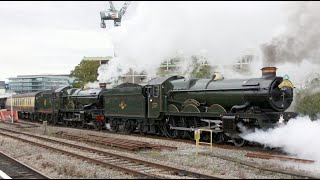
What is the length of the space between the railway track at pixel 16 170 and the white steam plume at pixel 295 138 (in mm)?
7799

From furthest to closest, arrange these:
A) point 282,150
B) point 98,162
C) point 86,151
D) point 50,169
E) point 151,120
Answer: point 151,120
point 86,151
point 282,150
point 98,162
point 50,169

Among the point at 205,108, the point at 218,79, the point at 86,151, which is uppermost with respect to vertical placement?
the point at 218,79

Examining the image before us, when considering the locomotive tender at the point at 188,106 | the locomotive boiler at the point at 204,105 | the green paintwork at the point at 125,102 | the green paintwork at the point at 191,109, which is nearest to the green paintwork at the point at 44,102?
the locomotive tender at the point at 188,106

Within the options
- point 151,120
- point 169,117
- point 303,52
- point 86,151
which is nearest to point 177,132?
point 169,117

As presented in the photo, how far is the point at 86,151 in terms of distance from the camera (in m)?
14.7

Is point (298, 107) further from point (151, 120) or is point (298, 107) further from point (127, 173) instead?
point (127, 173)

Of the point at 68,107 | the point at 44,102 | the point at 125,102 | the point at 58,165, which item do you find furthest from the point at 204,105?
the point at 44,102

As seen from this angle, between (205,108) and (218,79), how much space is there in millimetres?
1368

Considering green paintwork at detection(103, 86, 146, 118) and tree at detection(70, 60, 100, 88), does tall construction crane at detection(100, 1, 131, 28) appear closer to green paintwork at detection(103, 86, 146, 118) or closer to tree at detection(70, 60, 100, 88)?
green paintwork at detection(103, 86, 146, 118)

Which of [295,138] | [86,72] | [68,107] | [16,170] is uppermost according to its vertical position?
[86,72]

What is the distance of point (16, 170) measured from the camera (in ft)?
36.2

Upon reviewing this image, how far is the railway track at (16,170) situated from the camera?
390 inches

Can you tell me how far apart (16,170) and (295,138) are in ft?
28.5

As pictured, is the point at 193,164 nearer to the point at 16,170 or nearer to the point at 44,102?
the point at 16,170
